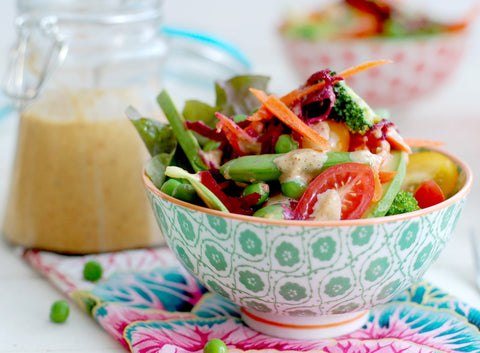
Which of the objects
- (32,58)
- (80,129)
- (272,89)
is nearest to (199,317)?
(80,129)

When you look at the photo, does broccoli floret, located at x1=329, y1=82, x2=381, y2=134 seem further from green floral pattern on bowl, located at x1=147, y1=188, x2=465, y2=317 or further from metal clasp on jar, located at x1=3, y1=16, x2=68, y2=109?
metal clasp on jar, located at x1=3, y1=16, x2=68, y2=109

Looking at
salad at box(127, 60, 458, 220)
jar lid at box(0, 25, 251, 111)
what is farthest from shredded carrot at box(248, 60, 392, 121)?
jar lid at box(0, 25, 251, 111)

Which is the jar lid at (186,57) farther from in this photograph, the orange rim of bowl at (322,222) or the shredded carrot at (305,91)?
the orange rim of bowl at (322,222)

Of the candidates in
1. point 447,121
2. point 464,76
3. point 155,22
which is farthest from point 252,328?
point 464,76

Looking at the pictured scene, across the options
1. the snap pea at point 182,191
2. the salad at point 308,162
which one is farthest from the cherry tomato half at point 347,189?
the snap pea at point 182,191

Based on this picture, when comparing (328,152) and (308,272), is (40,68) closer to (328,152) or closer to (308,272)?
(328,152)

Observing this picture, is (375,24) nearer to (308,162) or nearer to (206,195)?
(308,162)
